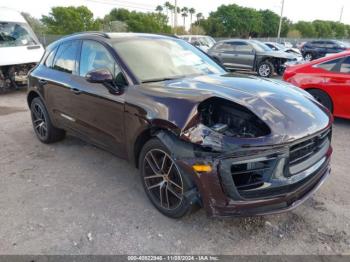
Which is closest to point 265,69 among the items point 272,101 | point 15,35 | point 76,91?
point 15,35

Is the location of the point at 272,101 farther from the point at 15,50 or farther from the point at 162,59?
the point at 15,50

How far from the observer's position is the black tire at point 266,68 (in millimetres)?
12758

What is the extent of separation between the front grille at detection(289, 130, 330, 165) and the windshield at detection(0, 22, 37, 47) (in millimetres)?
9940

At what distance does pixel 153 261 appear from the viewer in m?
2.56

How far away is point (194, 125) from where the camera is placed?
2617 millimetres

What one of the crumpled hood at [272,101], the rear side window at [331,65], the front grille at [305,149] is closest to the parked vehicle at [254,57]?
the rear side window at [331,65]

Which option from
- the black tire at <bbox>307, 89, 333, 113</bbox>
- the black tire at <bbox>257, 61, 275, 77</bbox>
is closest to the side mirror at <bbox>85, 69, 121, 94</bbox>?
the black tire at <bbox>307, 89, 333, 113</bbox>

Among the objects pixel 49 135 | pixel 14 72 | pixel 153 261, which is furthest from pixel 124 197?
pixel 14 72

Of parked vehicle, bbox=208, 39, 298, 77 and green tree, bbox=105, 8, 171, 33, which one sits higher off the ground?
green tree, bbox=105, 8, 171, 33

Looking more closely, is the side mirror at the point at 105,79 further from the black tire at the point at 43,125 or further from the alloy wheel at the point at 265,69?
the alloy wheel at the point at 265,69

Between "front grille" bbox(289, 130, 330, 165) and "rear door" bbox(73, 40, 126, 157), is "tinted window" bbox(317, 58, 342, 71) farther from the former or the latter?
"rear door" bbox(73, 40, 126, 157)

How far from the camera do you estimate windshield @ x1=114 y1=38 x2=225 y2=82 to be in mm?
3496

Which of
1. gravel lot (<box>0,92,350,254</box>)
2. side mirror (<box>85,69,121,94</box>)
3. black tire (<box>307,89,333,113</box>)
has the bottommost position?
gravel lot (<box>0,92,350,254</box>)

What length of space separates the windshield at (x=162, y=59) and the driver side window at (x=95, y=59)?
0.50 ft
